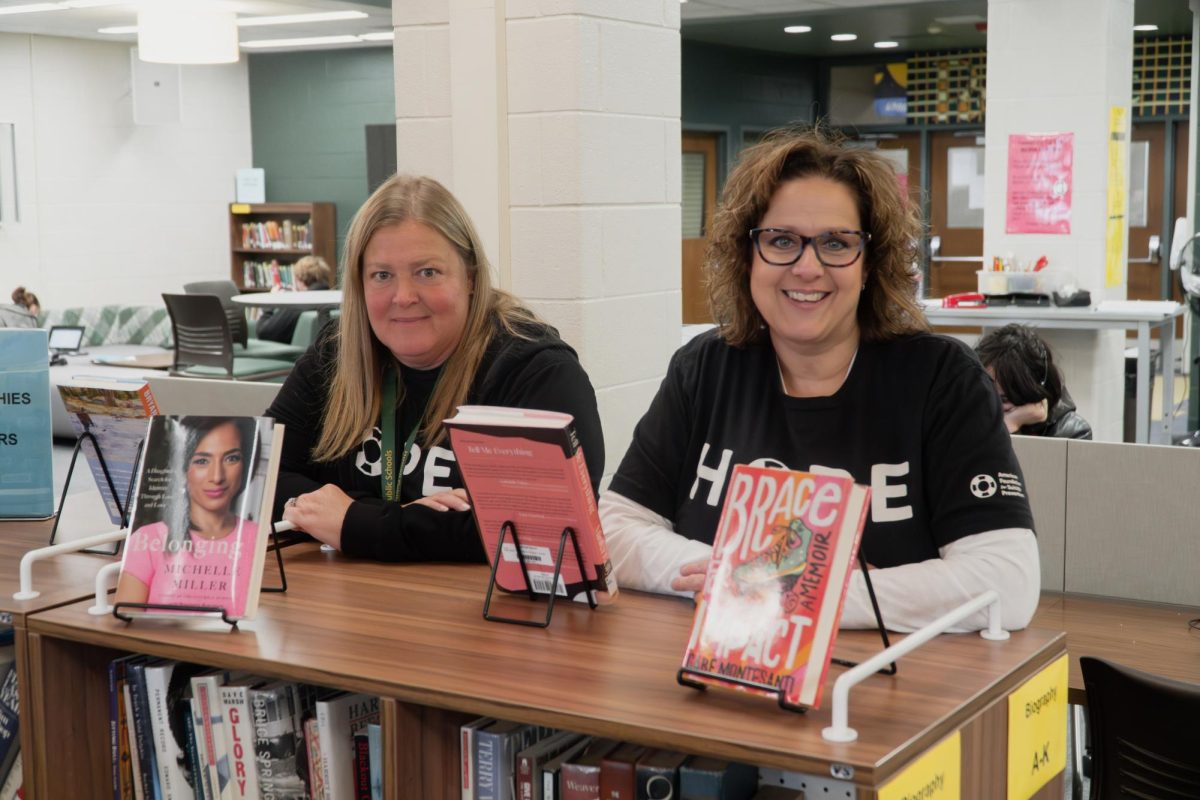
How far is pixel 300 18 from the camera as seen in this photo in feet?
30.0

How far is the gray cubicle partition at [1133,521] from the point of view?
7.92 ft

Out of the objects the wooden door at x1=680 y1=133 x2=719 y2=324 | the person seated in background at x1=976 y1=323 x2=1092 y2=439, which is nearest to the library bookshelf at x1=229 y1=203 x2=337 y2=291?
the wooden door at x1=680 y1=133 x2=719 y2=324

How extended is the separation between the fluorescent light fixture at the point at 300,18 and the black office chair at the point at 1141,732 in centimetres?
795

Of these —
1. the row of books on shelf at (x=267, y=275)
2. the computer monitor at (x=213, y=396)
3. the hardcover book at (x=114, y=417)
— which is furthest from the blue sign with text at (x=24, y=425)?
the row of books on shelf at (x=267, y=275)

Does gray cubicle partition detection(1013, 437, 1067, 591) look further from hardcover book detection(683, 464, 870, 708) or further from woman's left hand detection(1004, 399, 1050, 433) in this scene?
hardcover book detection(683, 464, 870, 708)

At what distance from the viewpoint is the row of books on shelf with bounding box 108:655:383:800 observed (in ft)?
4.93

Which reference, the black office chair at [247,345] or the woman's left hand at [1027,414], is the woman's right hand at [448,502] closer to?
the woman's left hand at [1027,414]

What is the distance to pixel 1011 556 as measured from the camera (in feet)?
5.12

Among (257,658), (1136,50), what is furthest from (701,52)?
(257,658)

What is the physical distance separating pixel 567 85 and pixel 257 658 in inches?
86.2

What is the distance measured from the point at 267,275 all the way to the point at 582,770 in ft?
36.0

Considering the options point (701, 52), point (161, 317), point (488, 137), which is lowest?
point (161, 317)

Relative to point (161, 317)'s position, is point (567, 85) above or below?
above

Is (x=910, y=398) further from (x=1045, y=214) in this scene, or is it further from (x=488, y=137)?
(x=1045, y=214)
